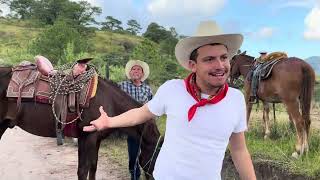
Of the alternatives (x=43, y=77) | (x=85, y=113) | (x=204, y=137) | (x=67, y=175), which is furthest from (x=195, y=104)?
(x=67, y=175)

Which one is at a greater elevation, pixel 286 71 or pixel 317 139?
Result: pixel 286 71

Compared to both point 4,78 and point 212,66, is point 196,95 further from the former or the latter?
point 4,78

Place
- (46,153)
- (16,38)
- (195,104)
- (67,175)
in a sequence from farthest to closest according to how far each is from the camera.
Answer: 1. (16,38)
2. (46,153)
3. (67,175)
4. (195,104)

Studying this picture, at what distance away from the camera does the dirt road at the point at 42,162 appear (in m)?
6.88

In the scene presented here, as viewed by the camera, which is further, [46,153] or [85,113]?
[46,153]

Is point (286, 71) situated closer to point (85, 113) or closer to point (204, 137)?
point (85, 113)

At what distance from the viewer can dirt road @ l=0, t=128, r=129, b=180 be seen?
6.88m

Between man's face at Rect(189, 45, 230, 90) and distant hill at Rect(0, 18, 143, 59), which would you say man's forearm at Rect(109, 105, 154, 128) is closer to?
man's face at Rect(189, 45, 230, 90)

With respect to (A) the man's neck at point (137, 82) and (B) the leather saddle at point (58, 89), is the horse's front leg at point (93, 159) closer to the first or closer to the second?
(B) the leather saddle at point (58, 89)

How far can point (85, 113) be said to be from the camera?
17.6 ft

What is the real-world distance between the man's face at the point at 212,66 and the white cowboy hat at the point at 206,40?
4 centimetres

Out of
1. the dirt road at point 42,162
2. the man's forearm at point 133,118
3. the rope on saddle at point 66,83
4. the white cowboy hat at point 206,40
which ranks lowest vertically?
the dirt road at point 42,162

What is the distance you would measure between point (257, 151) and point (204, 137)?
4379 mm

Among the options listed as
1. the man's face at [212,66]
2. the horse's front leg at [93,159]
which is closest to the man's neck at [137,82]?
the horse's front leg at [93,159]
